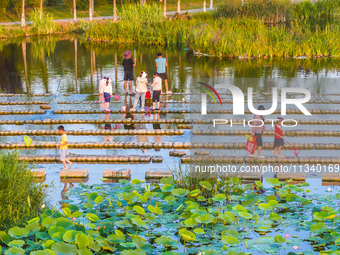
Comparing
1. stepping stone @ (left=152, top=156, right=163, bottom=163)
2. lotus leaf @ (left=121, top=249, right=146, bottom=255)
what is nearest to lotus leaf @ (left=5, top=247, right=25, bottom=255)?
lotus leaf @ (left=121, top=249, right=146, bottom=255)

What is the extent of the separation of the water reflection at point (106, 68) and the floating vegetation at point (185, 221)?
11.4 metres

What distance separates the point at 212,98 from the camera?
1847 cm

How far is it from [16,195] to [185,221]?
2.98 meters

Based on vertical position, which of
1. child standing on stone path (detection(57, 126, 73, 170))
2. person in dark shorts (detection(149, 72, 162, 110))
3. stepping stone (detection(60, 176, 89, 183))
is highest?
person in dark shorts (detection(149, 72, 162, 110))

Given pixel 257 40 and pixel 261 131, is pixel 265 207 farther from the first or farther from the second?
pixel 257 40

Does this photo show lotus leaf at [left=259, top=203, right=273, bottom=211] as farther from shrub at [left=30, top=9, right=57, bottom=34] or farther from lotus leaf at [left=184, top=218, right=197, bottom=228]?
shrub at [left=30, top=9, right=57, bottom=34]

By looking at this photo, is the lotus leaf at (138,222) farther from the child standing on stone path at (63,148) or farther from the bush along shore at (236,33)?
the bush along shore at (236,33)

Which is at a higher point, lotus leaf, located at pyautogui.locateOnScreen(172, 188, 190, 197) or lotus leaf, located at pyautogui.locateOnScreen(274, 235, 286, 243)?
lotus leaf, located at pyautogui.locateOnScreen(172, 188, 190, 197)

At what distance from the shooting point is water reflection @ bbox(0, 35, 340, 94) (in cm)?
2256

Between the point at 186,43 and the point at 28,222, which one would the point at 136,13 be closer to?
the point at 186,43

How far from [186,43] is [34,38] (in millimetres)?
17776

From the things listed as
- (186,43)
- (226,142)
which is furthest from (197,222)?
(186,43)

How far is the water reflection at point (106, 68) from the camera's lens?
22559 mm

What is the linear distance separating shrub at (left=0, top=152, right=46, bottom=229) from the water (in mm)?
753
